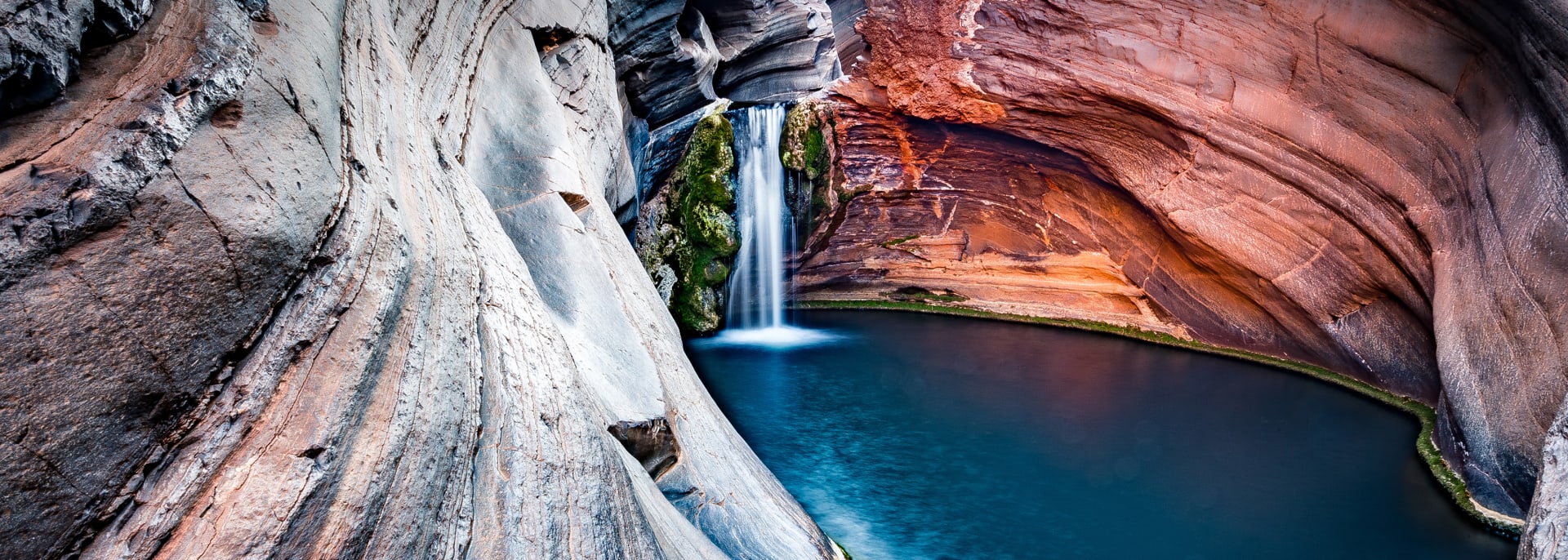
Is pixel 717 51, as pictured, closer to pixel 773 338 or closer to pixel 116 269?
pixel 773 338

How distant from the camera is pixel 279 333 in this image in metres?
2.93

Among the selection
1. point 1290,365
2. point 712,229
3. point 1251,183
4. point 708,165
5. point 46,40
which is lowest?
point 46,40

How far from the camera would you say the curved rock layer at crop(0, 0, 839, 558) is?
2303 mm

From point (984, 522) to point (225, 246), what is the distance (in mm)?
7689

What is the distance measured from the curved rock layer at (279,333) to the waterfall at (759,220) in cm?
1170

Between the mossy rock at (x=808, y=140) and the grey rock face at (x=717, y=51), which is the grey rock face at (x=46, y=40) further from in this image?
the mossy rock at (x=808, y=140)

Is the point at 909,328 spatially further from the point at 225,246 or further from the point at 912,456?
the point at 225,246

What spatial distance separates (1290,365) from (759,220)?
10090mm

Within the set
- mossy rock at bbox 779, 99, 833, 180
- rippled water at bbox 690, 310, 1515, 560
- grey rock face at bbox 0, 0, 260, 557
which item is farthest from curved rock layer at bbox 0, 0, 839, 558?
mossy rock at bbox 779, 99, 833, 180

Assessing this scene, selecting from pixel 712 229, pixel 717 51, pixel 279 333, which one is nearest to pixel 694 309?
Answer: pixel 712 229

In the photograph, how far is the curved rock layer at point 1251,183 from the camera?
8867 mm

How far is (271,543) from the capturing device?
264cm

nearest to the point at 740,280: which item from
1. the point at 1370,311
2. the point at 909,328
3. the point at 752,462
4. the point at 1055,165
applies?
the point at 909,328

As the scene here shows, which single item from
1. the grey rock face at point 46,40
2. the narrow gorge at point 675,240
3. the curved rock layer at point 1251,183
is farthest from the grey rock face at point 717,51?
the grey rock face at point 46,40
